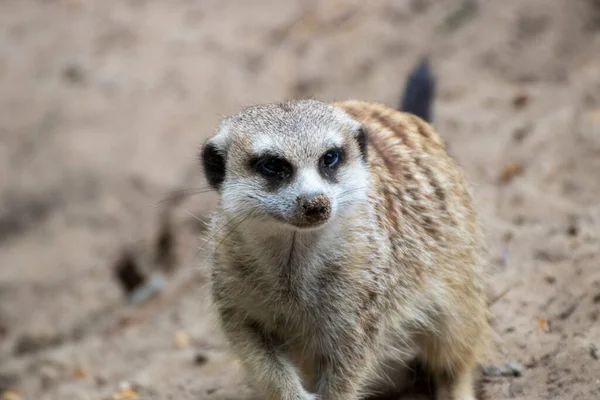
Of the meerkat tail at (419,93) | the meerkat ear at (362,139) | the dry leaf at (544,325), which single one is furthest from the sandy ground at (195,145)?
the meerkat ear at (362,139)

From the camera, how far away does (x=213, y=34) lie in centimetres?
626

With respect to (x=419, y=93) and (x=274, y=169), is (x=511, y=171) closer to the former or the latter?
(x=419, y=93)

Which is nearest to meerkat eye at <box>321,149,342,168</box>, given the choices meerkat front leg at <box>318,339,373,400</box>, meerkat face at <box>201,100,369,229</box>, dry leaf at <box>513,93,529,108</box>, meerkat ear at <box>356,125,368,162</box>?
meerkat face at <box>201,100,369,229</box>

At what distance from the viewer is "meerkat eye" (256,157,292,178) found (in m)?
2.30

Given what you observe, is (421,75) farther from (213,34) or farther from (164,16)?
(164,16)

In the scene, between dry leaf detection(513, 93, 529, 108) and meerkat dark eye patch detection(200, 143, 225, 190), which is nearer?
meerkat dark eye patch detection(200, 143, 225, 190)

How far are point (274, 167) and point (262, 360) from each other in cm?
64

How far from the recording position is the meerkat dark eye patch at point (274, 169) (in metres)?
2.29

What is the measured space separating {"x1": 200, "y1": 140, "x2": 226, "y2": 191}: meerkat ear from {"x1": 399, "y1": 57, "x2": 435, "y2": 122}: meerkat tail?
121 cm

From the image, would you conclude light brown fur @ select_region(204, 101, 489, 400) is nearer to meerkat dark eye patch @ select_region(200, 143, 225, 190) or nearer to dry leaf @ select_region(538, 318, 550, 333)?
meerkat dark eye patch @ select_region(200, 143, 225, 190)

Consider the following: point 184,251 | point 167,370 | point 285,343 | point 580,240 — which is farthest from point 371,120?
point 184,251

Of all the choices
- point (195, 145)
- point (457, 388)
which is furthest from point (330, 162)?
point (195, 145)

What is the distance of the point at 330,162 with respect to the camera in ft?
7.84

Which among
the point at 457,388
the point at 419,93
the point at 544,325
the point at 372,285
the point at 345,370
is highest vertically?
the point at 419,93
